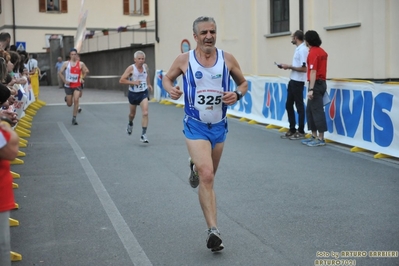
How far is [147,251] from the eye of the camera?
604cm

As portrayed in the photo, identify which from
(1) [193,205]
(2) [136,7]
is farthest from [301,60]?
(2) [136,7]

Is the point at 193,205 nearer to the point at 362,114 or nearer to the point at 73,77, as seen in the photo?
the point at 362,114

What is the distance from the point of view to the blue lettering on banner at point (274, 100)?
53.1 ft

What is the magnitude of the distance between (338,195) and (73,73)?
11861mm

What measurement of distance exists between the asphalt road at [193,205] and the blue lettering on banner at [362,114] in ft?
1.26

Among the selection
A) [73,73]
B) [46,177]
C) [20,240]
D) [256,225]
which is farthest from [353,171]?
[73,73]

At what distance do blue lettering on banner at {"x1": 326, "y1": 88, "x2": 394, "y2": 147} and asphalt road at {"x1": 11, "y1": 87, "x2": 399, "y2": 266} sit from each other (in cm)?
39

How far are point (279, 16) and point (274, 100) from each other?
5.99 metres

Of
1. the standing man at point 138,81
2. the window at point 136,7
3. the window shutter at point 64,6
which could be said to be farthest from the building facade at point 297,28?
the window at point 136,7

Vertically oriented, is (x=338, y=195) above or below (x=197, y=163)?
below

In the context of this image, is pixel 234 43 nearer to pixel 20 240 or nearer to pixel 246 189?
pixel 246 189

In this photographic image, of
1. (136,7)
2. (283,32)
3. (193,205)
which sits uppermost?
(136,7)

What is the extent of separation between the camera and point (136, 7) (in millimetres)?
59938

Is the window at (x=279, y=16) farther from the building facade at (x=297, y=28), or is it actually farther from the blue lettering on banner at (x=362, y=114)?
the blue lettering on banner at (x=362, y=114)
